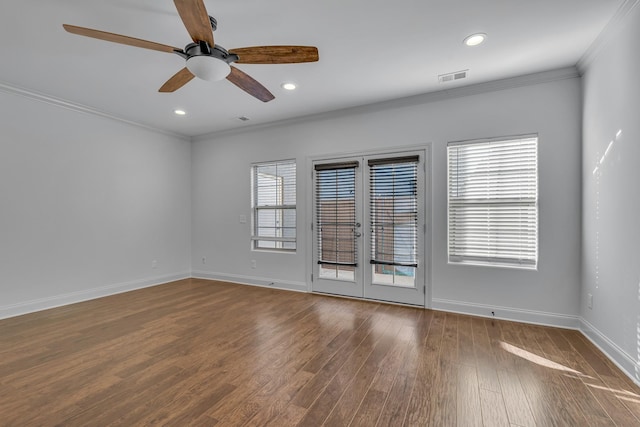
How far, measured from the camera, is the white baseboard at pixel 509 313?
3.19 meters

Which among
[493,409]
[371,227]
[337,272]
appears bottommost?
[493,409]

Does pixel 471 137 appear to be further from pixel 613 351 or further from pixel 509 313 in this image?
pixel 613 351

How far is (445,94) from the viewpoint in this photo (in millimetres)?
3760

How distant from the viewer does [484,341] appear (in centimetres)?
287

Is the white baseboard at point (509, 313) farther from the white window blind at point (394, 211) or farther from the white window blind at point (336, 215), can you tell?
the white window blind at point (336, 215)

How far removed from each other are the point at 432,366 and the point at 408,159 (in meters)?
2.54

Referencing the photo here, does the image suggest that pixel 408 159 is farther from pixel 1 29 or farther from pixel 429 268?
pixel 1 29

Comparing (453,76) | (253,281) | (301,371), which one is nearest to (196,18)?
(301,371)

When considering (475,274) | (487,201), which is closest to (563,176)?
(487,201)

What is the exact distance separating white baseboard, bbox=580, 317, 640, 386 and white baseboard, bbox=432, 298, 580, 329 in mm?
132

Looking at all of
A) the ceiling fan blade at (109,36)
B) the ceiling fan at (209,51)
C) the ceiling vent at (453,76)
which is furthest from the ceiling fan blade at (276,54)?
the ceiling vent at (453,76)

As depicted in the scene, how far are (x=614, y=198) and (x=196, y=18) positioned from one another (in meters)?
3.47

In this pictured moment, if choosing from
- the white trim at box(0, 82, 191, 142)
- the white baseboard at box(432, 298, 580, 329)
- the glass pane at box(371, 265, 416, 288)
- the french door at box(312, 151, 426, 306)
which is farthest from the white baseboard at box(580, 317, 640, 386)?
the white trim at box(0, 82, 191, 142)

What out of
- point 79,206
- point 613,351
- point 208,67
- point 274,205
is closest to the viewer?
point 208,67
